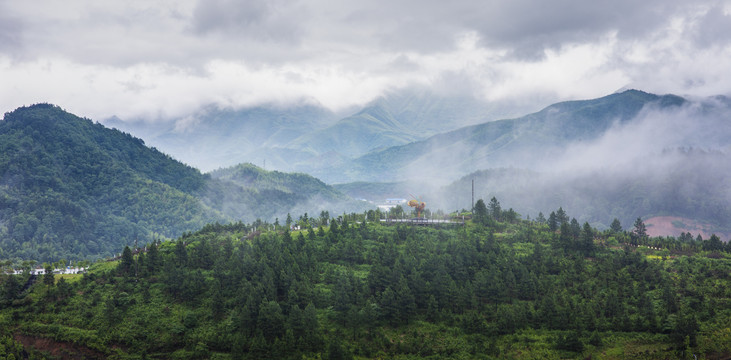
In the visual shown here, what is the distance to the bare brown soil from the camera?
72938 millimetres

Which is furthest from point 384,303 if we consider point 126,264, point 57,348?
point 126,264

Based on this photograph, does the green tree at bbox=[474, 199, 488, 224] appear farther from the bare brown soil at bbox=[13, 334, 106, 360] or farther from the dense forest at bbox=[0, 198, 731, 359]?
the bare brown soil at bbox=[13, 334, 106, 360]

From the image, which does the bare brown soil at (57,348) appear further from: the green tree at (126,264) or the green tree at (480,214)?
the green tree at (480,214)

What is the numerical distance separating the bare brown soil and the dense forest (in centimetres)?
21

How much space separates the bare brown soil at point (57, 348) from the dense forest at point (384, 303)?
0.21 m

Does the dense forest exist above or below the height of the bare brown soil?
above

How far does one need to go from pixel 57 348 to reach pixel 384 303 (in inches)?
1958

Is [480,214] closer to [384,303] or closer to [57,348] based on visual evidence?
[384,303]

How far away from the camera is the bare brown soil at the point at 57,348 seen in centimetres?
7294

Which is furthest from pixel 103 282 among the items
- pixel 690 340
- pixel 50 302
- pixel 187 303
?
pixel 690 340

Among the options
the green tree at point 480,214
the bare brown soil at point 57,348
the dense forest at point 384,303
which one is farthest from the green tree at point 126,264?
the green tree at point 480,214

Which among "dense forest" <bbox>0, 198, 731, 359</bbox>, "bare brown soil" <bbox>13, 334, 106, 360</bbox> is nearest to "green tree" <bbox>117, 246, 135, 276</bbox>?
"dense forest" <bbox>0, 198, 731, 359</bbox>

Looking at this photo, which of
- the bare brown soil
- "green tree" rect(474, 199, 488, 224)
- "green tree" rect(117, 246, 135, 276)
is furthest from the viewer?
"green tree" rect(474, 199, 488, 224)

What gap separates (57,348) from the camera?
74062 mm
